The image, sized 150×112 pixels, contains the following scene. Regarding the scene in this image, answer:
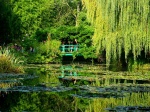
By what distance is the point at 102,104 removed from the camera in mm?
10992

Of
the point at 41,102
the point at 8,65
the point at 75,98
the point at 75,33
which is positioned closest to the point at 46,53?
the point at 75,33

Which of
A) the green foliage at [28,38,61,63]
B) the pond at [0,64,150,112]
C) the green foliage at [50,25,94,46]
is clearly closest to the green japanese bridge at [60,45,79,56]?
the green foliage at [50,25,94,46]

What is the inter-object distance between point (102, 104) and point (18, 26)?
2437cm

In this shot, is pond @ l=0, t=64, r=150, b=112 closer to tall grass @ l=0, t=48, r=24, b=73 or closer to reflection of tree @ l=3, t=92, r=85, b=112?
reflection of tree @ l=3, t=92, r=85, b=112

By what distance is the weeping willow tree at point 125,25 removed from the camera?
22984mm

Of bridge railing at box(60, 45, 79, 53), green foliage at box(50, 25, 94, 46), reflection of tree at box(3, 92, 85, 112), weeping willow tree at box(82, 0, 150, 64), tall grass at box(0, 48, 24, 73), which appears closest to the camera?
reflection of tree at box(3, 92, 85, 112)

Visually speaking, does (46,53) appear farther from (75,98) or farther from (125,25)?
(75,98)

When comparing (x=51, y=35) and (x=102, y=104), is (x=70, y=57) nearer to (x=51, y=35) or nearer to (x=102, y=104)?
(x=51, y=35)

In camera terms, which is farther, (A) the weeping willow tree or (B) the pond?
(A) the weeping willow tree

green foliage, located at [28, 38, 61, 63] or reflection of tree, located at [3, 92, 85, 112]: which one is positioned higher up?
green foliage, located at [28, 38, 61, 63]

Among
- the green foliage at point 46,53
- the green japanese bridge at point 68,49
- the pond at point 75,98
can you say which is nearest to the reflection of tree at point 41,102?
the pond at point 75,98

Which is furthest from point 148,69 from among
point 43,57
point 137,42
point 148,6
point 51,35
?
point 51,35

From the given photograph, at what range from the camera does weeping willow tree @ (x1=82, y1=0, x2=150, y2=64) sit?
75.4 ft

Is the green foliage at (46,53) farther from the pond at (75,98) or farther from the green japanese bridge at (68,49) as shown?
the pond at (75,98)
